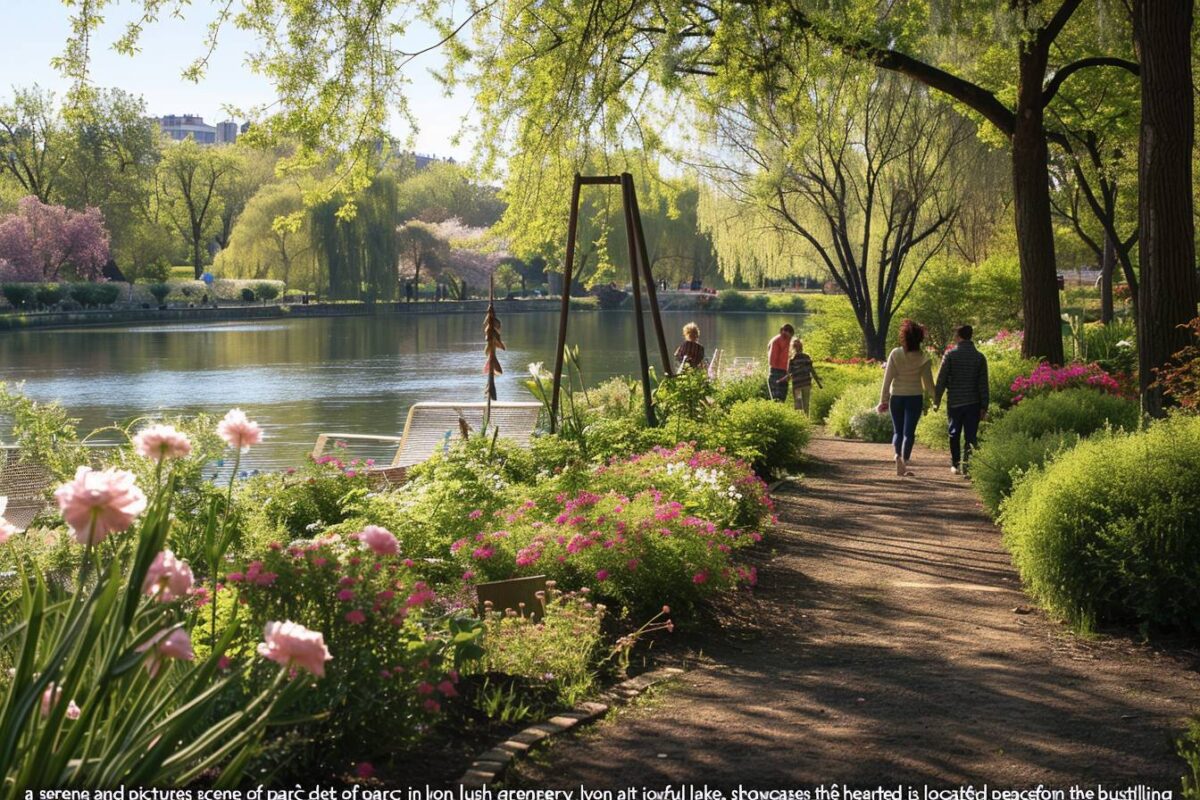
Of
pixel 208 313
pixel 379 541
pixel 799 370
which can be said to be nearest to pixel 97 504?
pixel 379 541

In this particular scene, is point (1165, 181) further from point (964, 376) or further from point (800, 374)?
point (800, 374)

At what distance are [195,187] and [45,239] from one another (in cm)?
1353

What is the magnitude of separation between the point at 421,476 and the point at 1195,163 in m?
18.7

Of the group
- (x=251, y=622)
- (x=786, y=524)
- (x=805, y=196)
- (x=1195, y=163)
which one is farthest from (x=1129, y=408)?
(x=805, y=196)

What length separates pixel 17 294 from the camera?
62.2 m

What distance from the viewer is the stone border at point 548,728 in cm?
382

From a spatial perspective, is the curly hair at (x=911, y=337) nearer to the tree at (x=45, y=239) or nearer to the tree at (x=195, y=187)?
the tree at (x=45, y=239)

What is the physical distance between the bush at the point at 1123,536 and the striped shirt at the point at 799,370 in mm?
10349

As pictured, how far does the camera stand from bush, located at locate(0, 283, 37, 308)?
6206 cm

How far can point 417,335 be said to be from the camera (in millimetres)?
55094

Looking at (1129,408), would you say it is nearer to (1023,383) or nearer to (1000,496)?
(1023,383)

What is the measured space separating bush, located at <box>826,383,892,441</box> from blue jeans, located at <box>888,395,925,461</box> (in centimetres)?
394

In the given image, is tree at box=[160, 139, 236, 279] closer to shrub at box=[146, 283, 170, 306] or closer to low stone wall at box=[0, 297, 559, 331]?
shrub at box=[146, 283, 170, 306]

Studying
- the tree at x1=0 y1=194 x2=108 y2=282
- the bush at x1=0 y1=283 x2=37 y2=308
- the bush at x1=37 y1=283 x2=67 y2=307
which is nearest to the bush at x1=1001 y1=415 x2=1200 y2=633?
the bush at x1=37 y1=283 x2=67 y2=307
